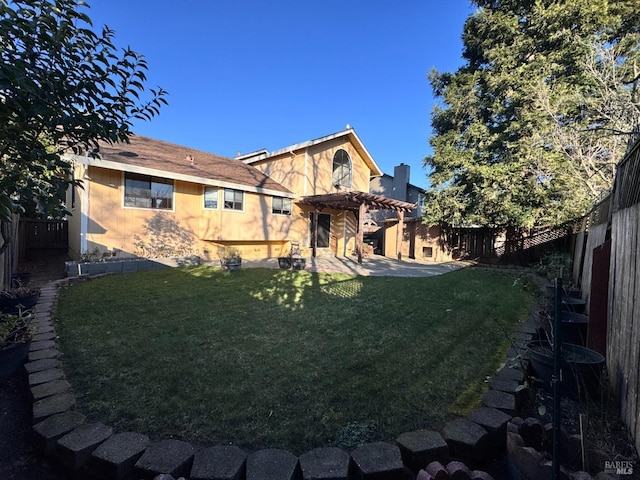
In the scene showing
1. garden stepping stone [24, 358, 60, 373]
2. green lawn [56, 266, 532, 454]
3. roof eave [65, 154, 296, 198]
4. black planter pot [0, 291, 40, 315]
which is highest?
roof eave [65, 154, 296, 198]

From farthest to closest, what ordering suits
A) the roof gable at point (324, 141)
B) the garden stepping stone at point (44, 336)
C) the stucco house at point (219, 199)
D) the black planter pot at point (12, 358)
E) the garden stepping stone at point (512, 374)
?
1. the roof gable at point (324, 141)
2. the stucco house at point (219, 199)
3. the garden stepping stone at point (44, 336)
4. the black planter pot at point (12, 358)
5. the garden stepping stone at point (512, 374)

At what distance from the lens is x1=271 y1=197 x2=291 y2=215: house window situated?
14.2 metres

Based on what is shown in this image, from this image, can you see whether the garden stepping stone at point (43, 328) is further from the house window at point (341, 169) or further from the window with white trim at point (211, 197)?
the house window at point (341, 169)

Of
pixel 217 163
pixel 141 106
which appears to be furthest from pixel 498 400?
pixel 217 163

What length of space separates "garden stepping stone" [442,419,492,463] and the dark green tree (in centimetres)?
310

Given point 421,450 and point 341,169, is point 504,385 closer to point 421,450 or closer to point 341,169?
point 421,450

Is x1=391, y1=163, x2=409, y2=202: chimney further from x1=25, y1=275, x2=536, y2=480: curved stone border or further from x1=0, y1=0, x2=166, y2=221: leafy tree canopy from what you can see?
x1=25, y1=275, x2=536, y2=480: curved stone border

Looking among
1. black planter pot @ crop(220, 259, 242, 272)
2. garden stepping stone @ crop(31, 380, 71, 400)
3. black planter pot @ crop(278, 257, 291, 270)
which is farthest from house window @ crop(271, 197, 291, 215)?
garden stepping stone @ crop(31, 380, 71, 400)

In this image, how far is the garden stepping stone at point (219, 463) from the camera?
1.70 meters

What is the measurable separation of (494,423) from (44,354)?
4252 millimetres

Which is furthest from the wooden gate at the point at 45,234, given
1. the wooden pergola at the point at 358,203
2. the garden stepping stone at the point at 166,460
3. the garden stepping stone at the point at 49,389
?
the garden stepping stone at the point at 166,460

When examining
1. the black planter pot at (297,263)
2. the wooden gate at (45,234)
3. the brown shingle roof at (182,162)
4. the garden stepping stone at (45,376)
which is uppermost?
the brown shingle roof at (182,162)

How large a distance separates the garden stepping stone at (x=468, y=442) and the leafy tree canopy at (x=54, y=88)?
3120 millimetres

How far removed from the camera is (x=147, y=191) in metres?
10.4
